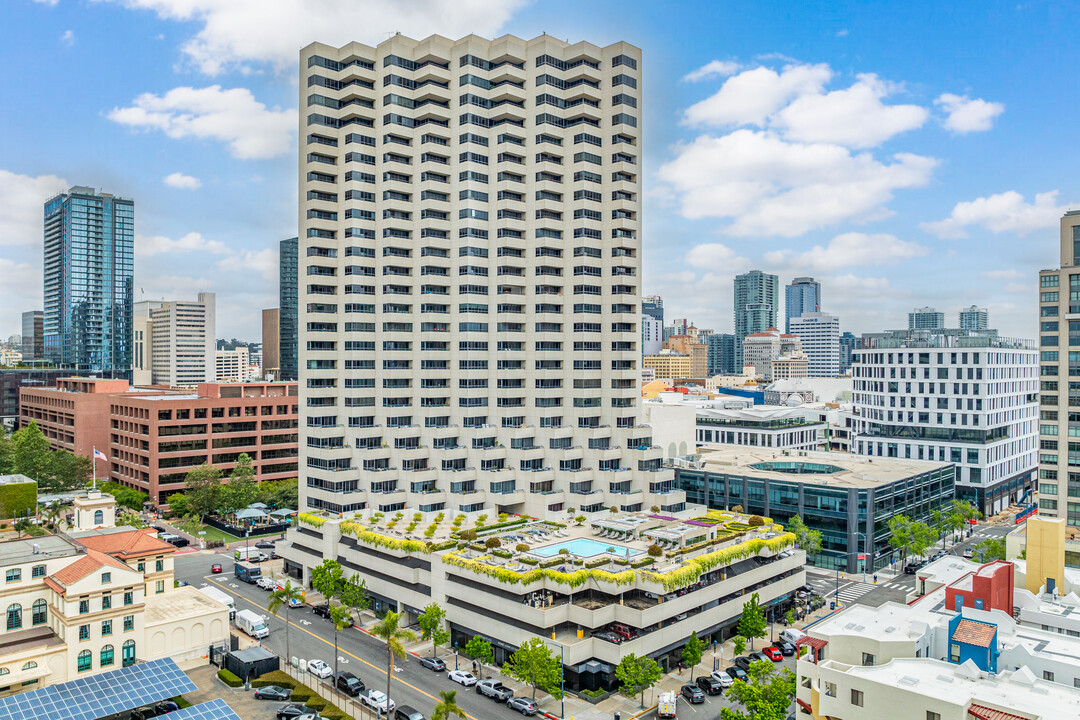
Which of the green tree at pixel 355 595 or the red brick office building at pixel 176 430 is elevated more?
the red brick office building at pixel 176 430

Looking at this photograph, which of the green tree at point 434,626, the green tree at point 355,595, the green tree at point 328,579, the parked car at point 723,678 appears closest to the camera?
the parked car at point 723,678

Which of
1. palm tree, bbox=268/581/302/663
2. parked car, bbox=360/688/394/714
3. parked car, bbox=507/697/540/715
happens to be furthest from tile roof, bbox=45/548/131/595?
parked car, bbox=507/697/540/715

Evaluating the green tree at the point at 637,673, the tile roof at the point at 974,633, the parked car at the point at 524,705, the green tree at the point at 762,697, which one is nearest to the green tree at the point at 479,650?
the parked car at the point at 524,705

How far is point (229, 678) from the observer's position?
72.8 metres

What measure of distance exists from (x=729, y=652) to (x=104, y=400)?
149795 millimetres

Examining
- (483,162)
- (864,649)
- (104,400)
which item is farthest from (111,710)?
(104,400)

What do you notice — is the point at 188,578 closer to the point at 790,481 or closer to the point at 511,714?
the point at 511,714

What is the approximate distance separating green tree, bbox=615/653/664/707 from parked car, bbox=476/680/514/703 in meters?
10.4

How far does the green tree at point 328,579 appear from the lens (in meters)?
90.3

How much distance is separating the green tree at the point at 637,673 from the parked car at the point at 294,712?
1062 inches

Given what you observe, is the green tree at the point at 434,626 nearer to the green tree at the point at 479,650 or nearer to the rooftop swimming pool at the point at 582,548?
the green tree at the point at 479,650

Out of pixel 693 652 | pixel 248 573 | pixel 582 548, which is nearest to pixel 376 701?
pixel 582 548

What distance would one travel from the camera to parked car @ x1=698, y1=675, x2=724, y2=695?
7056 cm

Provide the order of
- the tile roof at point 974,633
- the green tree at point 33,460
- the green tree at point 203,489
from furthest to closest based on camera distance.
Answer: the green tree at point 33,460
the green tree at point 203,489
the tile roof at point 974,633
